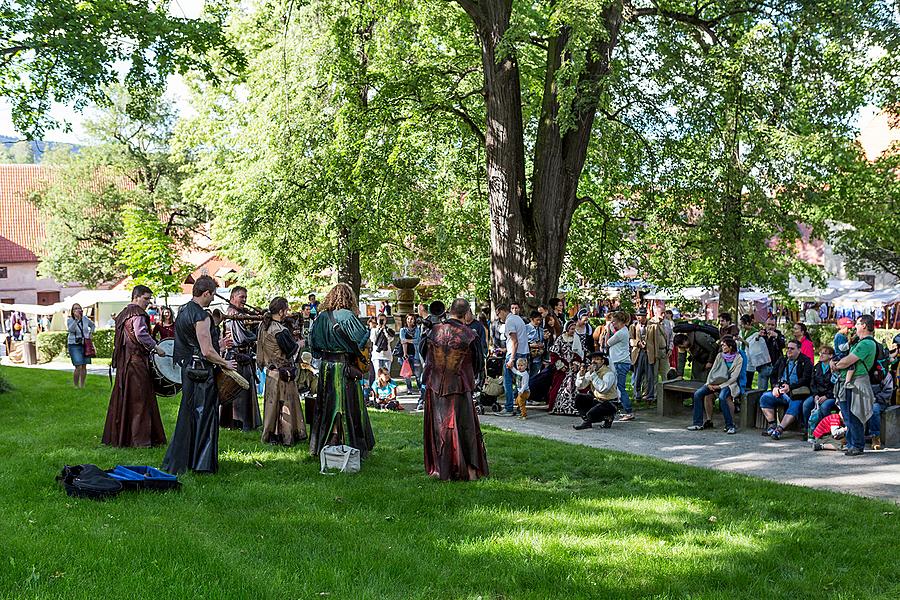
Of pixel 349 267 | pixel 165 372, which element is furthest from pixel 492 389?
pixel 349 267

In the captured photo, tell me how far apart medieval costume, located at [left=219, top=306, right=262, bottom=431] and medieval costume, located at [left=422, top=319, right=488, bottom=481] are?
13.0 ft

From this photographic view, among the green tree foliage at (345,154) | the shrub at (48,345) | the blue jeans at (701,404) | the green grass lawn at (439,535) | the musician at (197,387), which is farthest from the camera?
the shrub at (48,345)

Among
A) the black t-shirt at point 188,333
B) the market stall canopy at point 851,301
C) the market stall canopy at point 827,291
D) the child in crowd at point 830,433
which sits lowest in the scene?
the child in crowd at point 830,433

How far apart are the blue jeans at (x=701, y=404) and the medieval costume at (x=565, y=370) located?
201cm

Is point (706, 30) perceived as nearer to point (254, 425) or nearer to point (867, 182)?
point (867, 182)

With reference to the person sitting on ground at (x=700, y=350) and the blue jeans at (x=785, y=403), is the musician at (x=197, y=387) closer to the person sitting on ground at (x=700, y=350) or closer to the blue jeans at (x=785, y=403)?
the blue jeans at (x=785, y=403)

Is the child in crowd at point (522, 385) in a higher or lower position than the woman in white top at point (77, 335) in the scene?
lower

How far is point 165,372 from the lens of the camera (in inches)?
403

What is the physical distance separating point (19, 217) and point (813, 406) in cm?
5643

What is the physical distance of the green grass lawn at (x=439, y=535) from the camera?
5727mm

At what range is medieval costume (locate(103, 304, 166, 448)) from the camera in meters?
10.4

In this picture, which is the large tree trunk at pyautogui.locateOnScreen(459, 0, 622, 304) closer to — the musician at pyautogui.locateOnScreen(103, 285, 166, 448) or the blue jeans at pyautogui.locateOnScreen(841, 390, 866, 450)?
the blue jeans at pyautogui.locateOnScreen(841, 390, 866, 450)

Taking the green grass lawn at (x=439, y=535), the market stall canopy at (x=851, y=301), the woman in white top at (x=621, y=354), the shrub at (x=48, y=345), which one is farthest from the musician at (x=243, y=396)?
the market stall canopy at (x=851, y=301)

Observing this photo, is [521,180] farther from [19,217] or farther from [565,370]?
[19,217]
